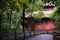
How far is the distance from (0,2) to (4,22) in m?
4.04

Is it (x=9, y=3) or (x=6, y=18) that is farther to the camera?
(x=6, y=18)

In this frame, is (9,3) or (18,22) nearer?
(9,3)

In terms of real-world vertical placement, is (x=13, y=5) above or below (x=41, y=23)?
A: above

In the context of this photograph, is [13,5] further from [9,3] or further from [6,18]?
[6,18]

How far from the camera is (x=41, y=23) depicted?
34.2 metres

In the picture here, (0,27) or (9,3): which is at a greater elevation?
(9,3)

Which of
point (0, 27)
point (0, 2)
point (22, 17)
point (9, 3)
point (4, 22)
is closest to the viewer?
point (0, 2)

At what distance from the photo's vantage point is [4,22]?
17.0 metres

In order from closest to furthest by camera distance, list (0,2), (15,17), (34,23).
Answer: (0,2) < (15,17) < (34,23)

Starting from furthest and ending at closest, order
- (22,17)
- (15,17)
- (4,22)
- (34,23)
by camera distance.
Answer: (34,23) → (22,17) → (15,17) → (4,22)

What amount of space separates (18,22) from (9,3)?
736 centimetres

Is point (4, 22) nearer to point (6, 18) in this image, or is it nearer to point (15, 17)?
point (6, 18)

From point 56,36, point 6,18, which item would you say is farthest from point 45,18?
point 56,36

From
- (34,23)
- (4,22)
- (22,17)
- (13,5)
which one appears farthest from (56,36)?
(34,23)
